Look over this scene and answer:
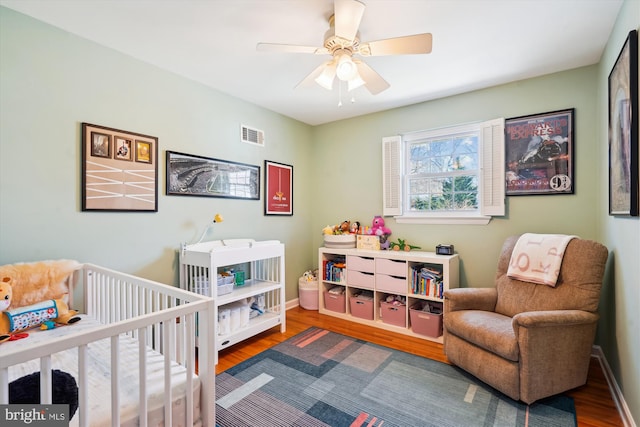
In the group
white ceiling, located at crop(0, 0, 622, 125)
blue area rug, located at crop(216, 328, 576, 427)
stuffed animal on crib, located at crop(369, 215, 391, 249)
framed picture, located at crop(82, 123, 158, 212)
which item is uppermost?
white ceiling, located at crop(0, 0, 622, 125)

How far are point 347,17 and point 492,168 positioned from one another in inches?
80.2

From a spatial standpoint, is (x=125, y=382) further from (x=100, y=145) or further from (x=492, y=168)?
(x=492, y=168)

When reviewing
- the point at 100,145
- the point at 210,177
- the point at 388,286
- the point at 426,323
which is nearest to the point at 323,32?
the point at 210,177

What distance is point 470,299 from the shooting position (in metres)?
2.36

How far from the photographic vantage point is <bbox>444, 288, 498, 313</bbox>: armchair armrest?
2.33m

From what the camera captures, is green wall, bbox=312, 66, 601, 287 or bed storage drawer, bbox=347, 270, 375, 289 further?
bed storage drawer, bbox=347, 270, 375, 289

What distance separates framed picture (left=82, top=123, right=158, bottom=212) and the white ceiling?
2.17 feet

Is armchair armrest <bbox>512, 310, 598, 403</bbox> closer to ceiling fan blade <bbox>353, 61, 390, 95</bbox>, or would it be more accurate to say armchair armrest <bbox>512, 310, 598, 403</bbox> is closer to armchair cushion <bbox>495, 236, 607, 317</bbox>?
armchair cushion <bbox>495, 236, 607, 317</bbox>

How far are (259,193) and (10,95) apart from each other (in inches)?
80.2

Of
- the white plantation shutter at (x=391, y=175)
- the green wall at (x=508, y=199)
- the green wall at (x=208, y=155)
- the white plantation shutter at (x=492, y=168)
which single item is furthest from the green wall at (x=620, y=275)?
the white plantation shutter at (x=391, y=175)

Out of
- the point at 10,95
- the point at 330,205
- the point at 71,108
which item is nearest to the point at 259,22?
the point at 71,108

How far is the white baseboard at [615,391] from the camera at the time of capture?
1635mm

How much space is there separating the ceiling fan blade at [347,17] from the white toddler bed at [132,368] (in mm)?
1583

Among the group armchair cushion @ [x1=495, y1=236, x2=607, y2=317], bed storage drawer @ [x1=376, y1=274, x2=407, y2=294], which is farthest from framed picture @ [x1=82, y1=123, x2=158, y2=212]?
armchair cushion @ [x1=495, y1=236, x2=607, y2=317]
